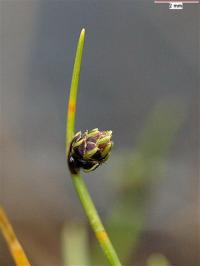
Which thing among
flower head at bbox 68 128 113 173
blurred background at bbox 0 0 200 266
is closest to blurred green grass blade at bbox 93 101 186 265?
blurred background at bbox 0 0 200 266

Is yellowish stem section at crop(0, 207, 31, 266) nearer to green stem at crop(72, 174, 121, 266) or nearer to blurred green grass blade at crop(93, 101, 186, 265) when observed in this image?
green stem at crop(72, 174, 121, 266)

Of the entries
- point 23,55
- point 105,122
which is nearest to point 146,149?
point 105,122

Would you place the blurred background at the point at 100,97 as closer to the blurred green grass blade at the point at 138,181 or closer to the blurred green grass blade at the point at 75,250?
the blurred green grass blade at the point at 138,181

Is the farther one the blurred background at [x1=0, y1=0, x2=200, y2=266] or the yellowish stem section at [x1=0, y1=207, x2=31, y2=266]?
the blurred background at [x1=0, y1=0, x2=200, y2=266]

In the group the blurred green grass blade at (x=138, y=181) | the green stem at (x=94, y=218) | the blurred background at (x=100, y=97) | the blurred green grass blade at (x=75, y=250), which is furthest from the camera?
the blurred background at (x=100, y=97)

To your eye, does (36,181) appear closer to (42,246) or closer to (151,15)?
(42,246)

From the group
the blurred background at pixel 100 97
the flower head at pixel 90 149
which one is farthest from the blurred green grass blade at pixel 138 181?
the flower head at pixel 90 149
